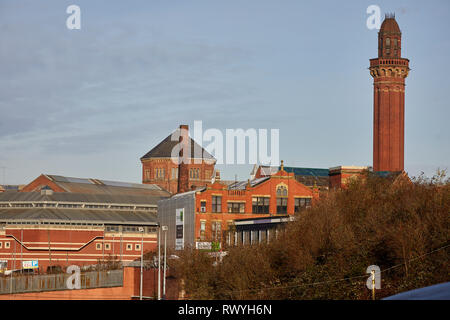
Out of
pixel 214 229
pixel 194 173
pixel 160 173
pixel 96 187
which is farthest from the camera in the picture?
pixel 160 173

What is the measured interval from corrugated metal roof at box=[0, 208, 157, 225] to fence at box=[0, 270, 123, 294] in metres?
34.9

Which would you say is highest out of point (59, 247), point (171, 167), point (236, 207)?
point (171, 167)

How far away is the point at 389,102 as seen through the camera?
447 feet

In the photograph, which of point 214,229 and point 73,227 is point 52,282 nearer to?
point 214,229

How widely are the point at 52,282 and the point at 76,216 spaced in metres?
41.4

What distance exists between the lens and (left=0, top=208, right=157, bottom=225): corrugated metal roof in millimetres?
112812

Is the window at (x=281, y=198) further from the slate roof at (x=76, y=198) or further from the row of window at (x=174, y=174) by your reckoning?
the row of window at (x=174, y=174)

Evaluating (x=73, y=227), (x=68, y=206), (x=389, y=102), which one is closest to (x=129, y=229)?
(x=68, y=206)

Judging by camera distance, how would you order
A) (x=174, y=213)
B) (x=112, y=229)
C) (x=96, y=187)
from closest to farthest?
(x=174, y=213) < (x=112, y=229) < (x=96, y=187)

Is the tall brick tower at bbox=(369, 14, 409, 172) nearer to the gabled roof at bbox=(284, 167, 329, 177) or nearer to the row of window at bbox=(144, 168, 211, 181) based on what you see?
the gabled roof at bbox=(284, 167, 329, 177)

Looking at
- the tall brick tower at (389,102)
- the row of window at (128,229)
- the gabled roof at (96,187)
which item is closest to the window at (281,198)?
the row of window at (128,229)

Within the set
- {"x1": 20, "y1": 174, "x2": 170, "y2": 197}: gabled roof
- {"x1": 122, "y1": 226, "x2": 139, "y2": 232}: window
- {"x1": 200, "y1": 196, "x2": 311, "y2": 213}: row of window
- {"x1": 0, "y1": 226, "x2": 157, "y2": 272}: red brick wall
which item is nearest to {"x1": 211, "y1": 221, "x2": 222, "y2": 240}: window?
{"x1": 200, "y1": 196, "x2": 311, "y2": 213}: row of window

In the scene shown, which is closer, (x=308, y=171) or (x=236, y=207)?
(x=236, y=207)
